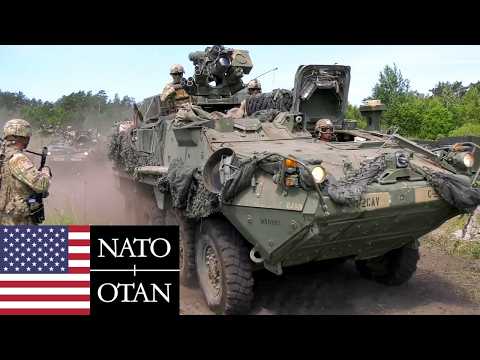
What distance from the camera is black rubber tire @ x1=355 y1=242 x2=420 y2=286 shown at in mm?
6172

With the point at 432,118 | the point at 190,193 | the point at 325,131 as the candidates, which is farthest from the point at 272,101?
the point at 432,118

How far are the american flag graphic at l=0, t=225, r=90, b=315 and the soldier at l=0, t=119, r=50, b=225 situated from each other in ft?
0.64

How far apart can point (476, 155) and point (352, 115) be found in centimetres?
2100

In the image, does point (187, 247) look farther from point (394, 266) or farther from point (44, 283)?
point (394, 266)

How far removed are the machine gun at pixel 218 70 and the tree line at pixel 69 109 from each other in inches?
518

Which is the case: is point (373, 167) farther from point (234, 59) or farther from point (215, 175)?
point (234, 59)

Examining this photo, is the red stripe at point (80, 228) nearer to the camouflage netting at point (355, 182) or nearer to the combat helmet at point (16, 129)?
the combat helmet at point (16, 129)

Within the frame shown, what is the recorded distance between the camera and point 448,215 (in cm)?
519

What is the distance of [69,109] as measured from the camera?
89.1ft

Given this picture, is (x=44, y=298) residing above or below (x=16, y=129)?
below

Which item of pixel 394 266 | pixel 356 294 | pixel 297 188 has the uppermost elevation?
pixel 297 188

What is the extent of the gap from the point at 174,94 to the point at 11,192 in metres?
3.51

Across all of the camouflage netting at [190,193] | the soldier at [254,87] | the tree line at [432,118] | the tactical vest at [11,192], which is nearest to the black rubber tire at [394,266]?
the camouflage netting at [190,193]

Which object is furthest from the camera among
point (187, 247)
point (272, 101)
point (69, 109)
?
point (69, 109)
